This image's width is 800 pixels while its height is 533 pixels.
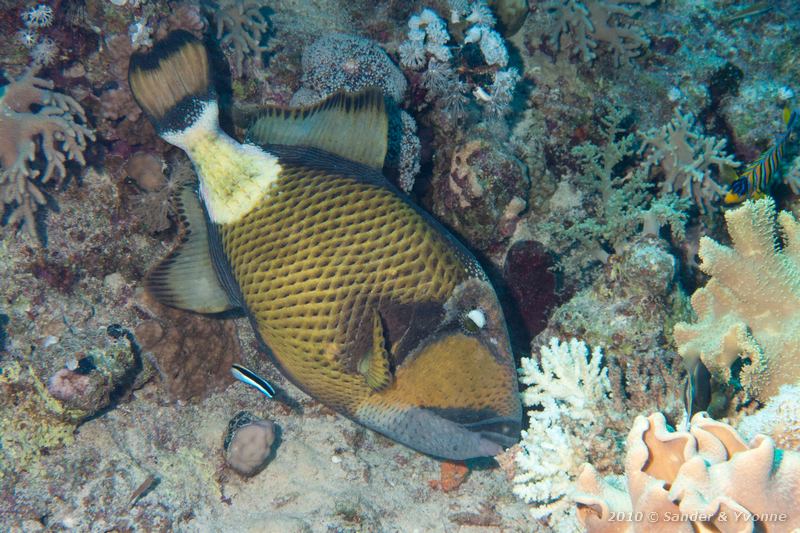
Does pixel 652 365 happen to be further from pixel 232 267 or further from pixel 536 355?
pixel 232 267

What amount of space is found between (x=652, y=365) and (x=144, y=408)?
3.58 m

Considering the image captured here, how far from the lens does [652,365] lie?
2889 mm

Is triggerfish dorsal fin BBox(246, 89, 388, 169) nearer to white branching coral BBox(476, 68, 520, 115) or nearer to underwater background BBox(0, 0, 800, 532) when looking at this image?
underwater background BBox(0, 0, 800, 532)

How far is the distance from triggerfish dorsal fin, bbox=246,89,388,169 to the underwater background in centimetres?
65

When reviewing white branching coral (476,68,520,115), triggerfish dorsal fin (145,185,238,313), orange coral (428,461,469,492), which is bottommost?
orange coral (428,461,469,492)

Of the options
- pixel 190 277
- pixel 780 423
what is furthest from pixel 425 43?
pixel 780 423

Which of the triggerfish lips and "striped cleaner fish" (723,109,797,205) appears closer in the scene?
the triggerfish lips

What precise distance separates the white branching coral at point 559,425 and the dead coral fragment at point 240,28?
3.38 metres

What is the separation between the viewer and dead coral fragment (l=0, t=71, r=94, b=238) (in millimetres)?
3270

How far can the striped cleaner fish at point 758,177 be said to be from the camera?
13.1 ft

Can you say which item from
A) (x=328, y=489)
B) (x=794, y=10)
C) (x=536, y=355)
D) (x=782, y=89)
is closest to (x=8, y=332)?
(x=328, y=489)

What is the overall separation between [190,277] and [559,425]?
2554mm

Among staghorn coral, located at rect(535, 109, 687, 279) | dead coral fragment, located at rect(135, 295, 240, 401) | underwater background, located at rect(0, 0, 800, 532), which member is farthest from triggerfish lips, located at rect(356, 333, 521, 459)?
dead coral fragment, located at rect(135, 295, 240, 401)

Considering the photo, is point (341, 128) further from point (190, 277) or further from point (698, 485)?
point (698, 485)
